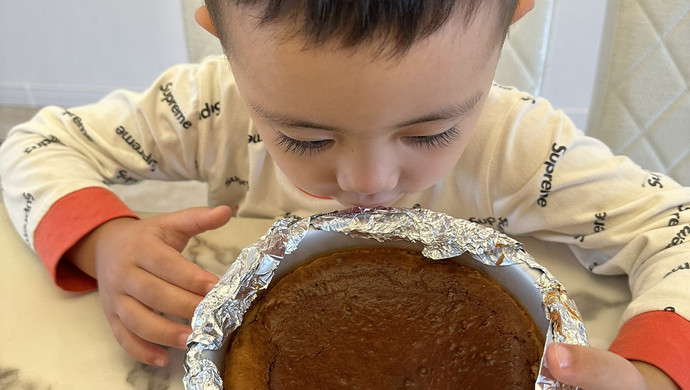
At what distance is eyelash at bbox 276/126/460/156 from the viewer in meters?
0.55

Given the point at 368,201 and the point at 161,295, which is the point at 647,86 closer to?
the point at 368,201

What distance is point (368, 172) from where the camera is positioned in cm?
54

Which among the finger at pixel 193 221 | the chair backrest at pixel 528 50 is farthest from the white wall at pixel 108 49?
the finger at pixel 193 221

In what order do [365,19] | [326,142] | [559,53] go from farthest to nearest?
[559,53]
[326,142]
[365,19]

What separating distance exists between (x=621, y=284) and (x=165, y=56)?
6.09 feet

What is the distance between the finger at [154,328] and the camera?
0.60m

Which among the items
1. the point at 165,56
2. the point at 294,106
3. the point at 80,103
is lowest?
the point at 80,103

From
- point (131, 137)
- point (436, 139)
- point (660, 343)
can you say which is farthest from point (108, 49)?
point (660, 343)

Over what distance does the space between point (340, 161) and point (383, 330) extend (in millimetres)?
171

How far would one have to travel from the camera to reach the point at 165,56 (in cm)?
213

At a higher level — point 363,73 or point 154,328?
point 363,73

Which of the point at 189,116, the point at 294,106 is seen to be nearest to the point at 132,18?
the point at 189,116

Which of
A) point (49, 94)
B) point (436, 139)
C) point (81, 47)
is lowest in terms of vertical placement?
point (49, 94)

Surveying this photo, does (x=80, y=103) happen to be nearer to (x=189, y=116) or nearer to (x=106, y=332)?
(x=189, y=116)
